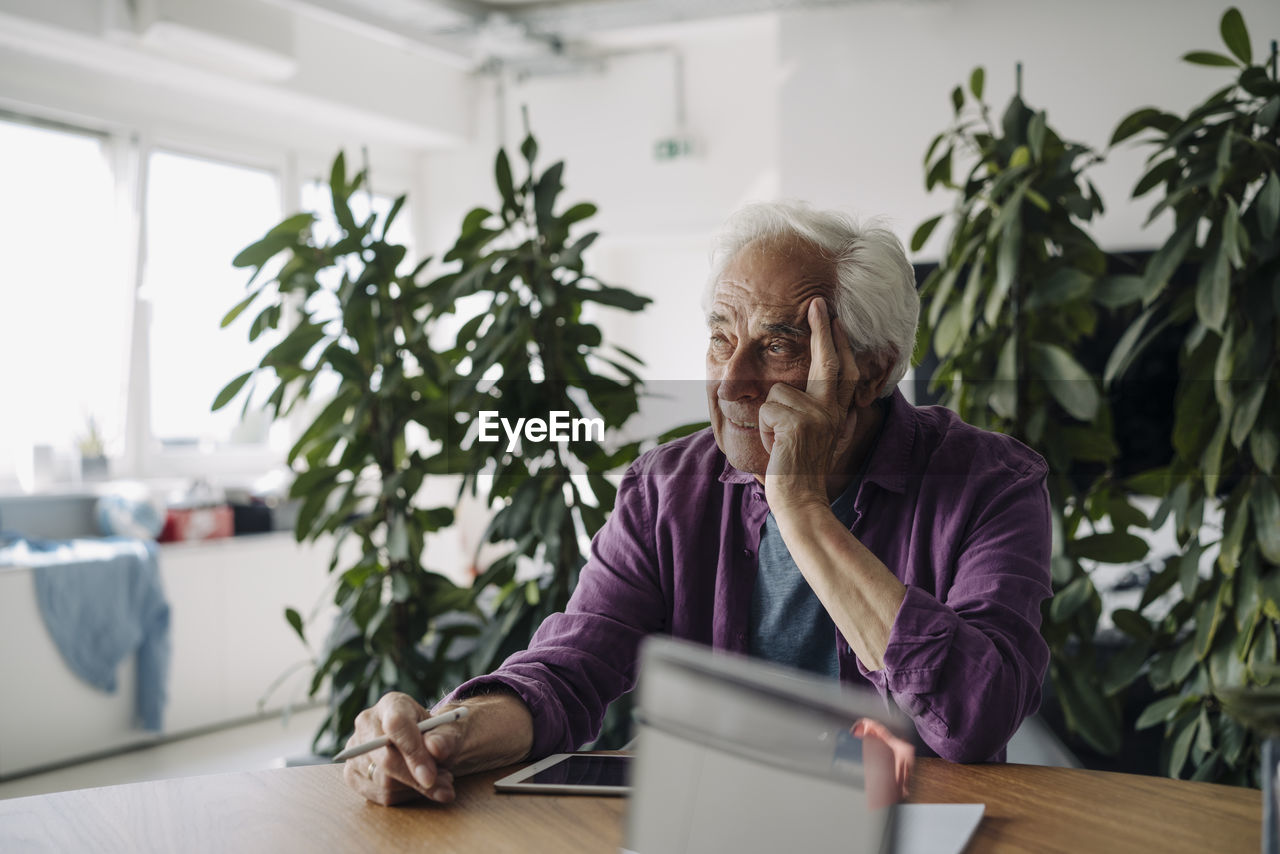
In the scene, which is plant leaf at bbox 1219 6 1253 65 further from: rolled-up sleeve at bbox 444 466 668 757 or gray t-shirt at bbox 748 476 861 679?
rolled-up sleeve at bbox 444 466 668 757

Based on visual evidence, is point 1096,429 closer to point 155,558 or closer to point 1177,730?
point 1177,730

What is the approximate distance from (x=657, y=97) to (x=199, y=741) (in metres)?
3.84

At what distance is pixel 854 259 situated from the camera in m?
1.37

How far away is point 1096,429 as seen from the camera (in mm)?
2229

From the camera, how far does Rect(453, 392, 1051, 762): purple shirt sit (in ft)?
3.62

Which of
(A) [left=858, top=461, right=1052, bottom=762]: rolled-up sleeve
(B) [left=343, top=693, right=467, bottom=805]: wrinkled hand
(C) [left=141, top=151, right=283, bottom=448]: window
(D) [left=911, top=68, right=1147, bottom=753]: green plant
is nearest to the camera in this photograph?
(B) [left=343, top=693, right=467, bottom=805]: wrinkled hand

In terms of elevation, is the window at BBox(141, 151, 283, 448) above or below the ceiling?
below

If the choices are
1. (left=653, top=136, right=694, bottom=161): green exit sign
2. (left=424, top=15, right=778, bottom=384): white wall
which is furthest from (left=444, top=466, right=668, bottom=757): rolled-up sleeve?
(left=653, top=136, right=694, bottom=161): green exit sign

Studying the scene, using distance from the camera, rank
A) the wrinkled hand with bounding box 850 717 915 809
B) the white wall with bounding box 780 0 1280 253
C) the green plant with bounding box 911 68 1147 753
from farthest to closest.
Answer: the white wall with bounding box 780 0 1280 253
the green plant with bounding box 911 68 1147 753
the wrinkled hand with bounding box 850 717 915 809

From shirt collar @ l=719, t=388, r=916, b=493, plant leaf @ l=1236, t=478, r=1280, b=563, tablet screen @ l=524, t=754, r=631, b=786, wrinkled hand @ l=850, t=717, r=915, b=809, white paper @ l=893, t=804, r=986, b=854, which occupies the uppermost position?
shirt collar @ l=719, t=388, r=916, b=493

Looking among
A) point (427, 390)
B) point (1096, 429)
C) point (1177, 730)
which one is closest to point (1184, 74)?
point (1096, 429)

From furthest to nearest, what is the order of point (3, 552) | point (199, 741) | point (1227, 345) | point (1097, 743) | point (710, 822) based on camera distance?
point (199, 741)
point (3, 552)
point (1097, 743)
point (1227, 345)
point (710, 822)

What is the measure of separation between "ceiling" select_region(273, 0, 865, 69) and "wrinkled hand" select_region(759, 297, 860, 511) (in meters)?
3.61

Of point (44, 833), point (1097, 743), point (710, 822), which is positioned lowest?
point (1097, 743)
